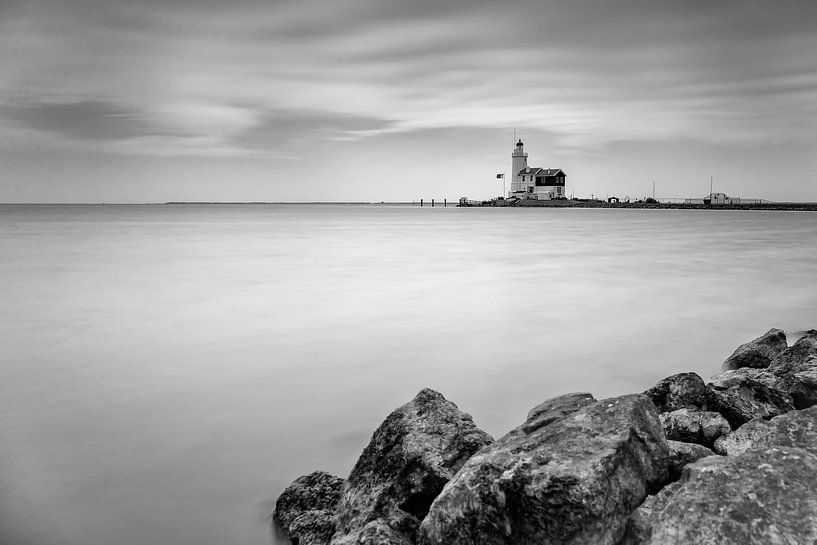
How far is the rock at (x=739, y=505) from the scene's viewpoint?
85.6 inches

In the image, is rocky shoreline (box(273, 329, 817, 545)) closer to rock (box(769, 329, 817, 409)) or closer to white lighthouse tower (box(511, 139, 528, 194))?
rock (box(769, 329, 817, 409))

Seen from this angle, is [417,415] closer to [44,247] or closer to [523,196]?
[44,247]

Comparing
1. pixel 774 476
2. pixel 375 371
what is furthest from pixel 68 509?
pixel 774 476

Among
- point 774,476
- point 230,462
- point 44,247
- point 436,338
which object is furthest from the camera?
point 44,247

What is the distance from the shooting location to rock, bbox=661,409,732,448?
11.5 feet

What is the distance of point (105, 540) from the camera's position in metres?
3.51

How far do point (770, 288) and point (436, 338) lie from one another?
8948 mm

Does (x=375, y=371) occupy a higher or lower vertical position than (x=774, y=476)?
lower

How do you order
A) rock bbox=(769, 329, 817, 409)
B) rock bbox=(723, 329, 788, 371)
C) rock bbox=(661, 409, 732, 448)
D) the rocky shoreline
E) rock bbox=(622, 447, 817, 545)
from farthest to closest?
1. rock bbox=(723, 329, 788, 371)
2. rock bbox=(769, 329, 817, 409)
3. rock bbox=(661, 409, 732, 448)
4. the rocky shoreline
5. rock bbox=(622, 447, 817, 545)

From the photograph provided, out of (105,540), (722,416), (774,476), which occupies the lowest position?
(105,540)

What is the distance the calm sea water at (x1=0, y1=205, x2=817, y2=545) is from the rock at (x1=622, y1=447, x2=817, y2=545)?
237cm

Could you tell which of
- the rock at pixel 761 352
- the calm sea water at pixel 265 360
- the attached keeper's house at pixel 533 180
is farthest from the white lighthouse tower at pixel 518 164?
the rock at pixel 761 352

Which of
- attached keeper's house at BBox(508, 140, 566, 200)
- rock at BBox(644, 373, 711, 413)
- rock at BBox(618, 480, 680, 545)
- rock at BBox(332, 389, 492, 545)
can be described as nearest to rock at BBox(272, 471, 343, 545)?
rock at BBox(332, 389, 492, 545)

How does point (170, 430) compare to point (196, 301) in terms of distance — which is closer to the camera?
point (170, 430)
